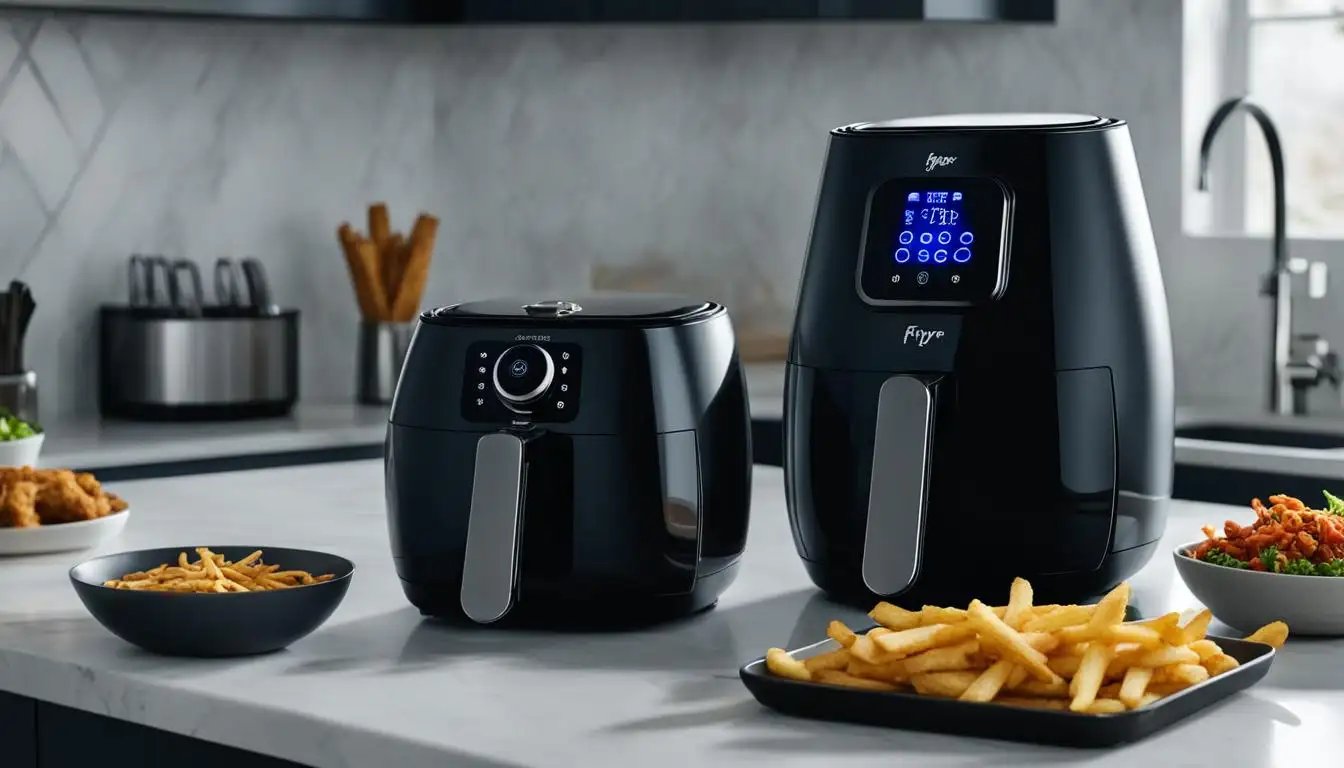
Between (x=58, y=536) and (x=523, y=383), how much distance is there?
21.3 inches

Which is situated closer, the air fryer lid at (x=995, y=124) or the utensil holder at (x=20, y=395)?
the air fryer lid at (x=995, y=124)

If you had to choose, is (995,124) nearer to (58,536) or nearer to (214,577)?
(214,577)

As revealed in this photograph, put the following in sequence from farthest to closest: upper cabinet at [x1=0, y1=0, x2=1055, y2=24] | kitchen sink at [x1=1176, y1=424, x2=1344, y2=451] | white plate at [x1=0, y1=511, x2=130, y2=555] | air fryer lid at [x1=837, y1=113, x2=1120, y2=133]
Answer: upper cabinet at [x1=0, y1=0, x2=1055, y2=24], kitchen sink at [x1=1176, y1=424, x2=1344, y2=451], white plate at [x1=0, y1=511, x2=130, y2=555], air fryer lid at [x1=837, y1=113, x2=1120, y2=133]

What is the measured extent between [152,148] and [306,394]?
0.54 meters

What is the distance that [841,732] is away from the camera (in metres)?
1.04

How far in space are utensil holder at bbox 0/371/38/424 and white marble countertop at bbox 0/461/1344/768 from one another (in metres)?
1.50

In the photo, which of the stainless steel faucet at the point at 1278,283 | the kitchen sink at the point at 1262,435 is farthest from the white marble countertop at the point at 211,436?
the stainless steel faucet at the point at 1278,283

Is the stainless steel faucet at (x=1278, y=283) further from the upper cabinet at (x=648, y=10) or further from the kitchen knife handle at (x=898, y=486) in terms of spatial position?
the kitchen knife handle at (x=898, y=486)

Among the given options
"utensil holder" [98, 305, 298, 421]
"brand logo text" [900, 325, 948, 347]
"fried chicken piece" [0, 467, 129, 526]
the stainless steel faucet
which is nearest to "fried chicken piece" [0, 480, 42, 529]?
"fried chicken piece" [0, 467, 129, 526]

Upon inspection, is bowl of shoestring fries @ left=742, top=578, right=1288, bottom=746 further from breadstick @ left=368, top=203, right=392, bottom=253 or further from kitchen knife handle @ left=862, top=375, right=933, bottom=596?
breadstick @ left=368, top=203, right=392, bottom=253

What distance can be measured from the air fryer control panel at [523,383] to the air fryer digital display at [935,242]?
0.72 ft

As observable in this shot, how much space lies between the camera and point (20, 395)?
300 centimetres

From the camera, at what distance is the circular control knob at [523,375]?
1297 mm

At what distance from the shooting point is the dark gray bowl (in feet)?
3.92
